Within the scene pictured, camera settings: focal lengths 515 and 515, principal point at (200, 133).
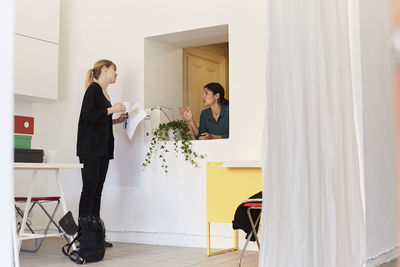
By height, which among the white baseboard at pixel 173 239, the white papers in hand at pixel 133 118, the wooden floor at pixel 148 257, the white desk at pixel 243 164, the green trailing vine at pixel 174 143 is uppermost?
the white papers in hand at pixel 133 118

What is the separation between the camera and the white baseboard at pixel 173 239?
5.09 meters

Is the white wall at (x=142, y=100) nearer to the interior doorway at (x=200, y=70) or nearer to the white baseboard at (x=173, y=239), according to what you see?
the white baseboard at (x=173, y=239)

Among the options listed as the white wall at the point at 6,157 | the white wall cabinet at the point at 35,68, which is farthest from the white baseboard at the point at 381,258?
the white wall cabinet at the point at 35,68

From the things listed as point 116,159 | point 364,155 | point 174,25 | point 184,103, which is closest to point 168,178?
point 116,159

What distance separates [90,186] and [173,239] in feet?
4.27

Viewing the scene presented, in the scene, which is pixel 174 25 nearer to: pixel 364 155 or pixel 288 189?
pixel 364 155

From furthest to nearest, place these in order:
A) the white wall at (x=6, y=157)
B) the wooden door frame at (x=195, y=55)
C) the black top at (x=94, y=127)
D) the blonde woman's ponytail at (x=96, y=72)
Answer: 1. the wooden door frame at (x=195, y=55)
2. the blonde woman's ponytail at (x=96, y=72)
3. the black top at (x=94, y=127)
4. the white wall at (x=6, y=157)

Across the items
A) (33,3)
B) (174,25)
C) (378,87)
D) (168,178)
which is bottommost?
(168,178)

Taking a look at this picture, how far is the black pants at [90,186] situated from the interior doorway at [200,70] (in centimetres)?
193

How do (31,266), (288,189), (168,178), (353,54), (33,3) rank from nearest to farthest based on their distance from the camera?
(288,189), (353,54), (31,266), (168,178), (33,3)

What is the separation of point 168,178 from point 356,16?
259 cm

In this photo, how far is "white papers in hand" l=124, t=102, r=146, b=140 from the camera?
5.19m

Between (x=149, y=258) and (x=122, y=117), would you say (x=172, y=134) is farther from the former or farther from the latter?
(x=149, y=258)

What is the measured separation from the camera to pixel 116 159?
5832 millimetres
